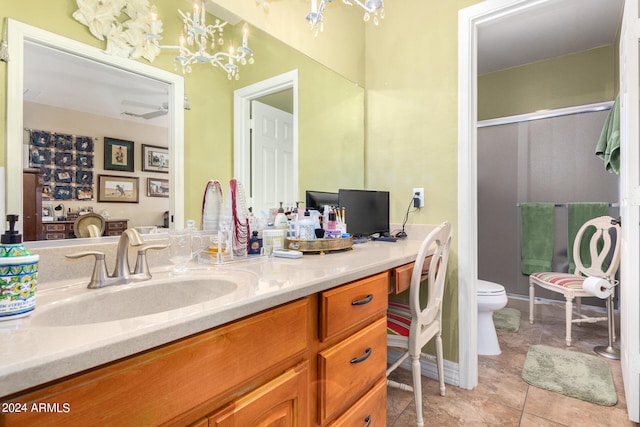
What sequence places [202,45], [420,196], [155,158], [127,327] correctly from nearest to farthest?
[127,327]
[155,158]
[202,45]
[420,196]

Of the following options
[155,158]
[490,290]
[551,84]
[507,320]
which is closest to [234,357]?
[155,158]

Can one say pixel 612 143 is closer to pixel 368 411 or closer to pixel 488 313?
pixel 488 313

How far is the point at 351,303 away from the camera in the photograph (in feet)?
3.42

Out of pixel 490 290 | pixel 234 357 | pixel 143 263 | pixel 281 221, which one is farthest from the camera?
pixel 490 290

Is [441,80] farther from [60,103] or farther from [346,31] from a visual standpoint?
[60,103]

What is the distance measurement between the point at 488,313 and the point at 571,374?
54 cm

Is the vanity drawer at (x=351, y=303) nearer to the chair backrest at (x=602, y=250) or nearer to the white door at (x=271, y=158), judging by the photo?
the white door at (x=271, y=158)

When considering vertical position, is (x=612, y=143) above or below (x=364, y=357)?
above

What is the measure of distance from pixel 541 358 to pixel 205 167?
2413 millimetres

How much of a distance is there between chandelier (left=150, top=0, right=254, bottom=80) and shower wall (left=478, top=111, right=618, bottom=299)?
3.27 m

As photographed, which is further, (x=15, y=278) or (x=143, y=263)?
(x=143, y=263)

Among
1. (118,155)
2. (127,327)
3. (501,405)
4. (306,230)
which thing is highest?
(118,155)

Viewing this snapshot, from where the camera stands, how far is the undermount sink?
71cm

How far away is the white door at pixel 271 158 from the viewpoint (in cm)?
162
